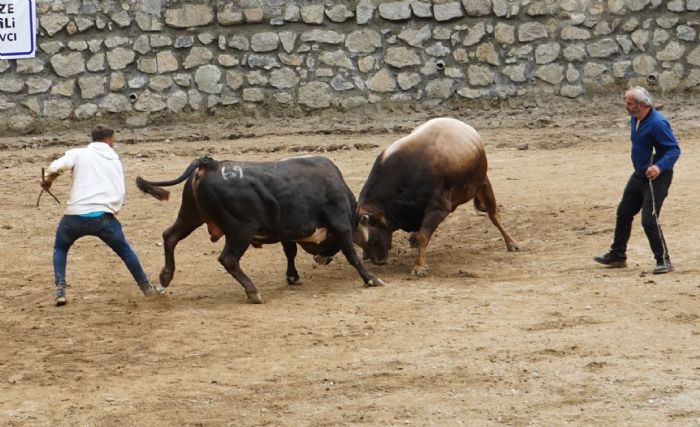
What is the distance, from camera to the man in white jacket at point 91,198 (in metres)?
10.8

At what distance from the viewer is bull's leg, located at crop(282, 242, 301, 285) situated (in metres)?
11.8

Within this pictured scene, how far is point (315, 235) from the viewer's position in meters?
11.6

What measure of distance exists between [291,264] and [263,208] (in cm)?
97

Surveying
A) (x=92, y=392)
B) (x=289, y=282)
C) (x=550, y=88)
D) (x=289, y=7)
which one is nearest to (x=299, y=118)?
(x=289, y=7)

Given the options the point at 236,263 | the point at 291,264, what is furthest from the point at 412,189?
the point at 236,263

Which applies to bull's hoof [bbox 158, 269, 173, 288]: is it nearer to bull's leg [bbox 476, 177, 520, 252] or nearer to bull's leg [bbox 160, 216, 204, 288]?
bull's leg [bbox 160, 216, 204, 288]

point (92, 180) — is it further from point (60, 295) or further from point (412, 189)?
point (412, 189)

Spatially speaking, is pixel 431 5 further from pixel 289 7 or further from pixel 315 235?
pixel 315 235

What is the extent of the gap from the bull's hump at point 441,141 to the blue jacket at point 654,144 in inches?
77.0

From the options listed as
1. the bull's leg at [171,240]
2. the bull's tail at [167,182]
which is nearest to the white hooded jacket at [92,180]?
the bull's tail at [167,182]

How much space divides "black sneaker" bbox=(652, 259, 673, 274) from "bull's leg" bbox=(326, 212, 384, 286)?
2241mm

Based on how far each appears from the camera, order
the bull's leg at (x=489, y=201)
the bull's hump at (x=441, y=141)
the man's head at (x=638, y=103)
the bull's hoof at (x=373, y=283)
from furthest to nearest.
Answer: the bull's leg at (x=489, y=201)
the bull's hump at (x=441, y=141)
the bull's hoof at (x=373, y=283)
the man's head at (x=638, y=103)

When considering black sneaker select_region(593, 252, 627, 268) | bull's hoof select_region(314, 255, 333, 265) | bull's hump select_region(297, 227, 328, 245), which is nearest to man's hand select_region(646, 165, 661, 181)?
black sneaker select_region(593, 252, 627, 268)

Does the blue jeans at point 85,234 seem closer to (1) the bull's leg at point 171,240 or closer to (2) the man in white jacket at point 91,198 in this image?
(2) the man in white jacket at point 91,198
